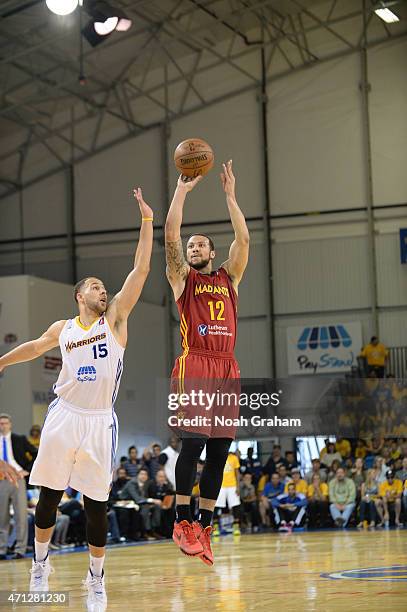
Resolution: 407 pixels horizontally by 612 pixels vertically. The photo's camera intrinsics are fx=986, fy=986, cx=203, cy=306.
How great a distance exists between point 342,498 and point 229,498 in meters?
2.13

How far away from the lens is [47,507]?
7031 millimetres

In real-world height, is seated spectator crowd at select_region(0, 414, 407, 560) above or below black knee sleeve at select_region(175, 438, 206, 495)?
below

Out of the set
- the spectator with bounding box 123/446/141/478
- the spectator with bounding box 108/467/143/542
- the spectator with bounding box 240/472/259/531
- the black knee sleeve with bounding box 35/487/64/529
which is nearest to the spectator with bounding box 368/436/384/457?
the spectator with bounding box 240/472/259/531

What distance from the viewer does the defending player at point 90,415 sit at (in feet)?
22.4

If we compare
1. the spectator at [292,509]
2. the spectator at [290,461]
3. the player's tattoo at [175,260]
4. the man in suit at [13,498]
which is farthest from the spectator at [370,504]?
the player's tattoo at [175,260]

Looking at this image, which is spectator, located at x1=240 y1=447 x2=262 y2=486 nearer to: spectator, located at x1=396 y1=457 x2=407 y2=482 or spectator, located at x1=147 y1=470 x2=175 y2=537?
spectator, located at x1=147 y1=470 x2=175 y2=537

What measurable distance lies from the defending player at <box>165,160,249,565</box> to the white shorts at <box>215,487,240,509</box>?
38.1 feet

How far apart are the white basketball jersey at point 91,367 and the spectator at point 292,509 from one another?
1230cm

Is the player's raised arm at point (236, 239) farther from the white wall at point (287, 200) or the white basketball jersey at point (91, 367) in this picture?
the white wall at point (287, 200)

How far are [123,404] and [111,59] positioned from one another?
9132mm

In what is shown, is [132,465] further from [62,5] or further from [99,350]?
[99,350]

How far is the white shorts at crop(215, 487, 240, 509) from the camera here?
1872 centimetres

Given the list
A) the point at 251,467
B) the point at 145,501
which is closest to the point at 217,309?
the point at 145,501

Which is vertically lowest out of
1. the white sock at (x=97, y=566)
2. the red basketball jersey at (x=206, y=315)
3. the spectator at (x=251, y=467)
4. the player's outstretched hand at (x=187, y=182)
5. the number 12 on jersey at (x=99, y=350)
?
the white sock at (x=97, y=566)
